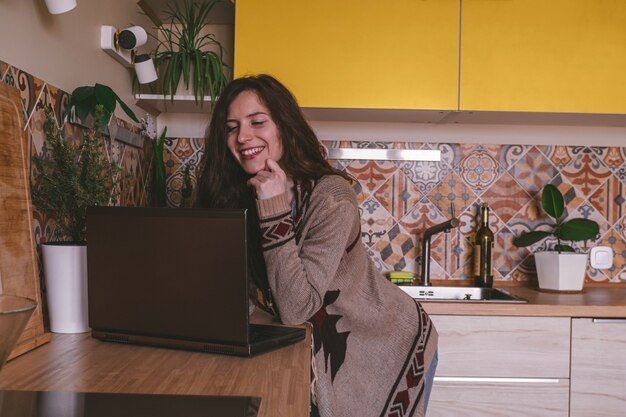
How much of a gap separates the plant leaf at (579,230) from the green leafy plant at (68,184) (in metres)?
1.75

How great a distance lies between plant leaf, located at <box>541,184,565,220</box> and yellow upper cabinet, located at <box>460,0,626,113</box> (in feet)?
1.23

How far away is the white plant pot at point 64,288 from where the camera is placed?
4.10 ft

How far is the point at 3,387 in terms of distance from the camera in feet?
2.89

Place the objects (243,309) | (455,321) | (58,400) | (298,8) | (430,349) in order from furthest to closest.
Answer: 1. (298,8)
2. (455,321)
3. (430,349)
4. (243,309)
5. (58,400)

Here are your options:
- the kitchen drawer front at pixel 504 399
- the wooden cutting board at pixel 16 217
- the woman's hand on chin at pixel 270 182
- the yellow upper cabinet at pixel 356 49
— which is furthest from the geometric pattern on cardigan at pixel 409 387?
the yellow upper cabinet at pixel 356 49

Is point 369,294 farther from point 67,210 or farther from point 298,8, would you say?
point 298,8

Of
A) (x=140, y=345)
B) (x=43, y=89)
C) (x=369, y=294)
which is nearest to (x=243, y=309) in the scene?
(x=140, y=345)

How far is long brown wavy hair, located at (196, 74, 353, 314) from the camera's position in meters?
1.50

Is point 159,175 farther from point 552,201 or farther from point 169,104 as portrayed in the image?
point 552,201

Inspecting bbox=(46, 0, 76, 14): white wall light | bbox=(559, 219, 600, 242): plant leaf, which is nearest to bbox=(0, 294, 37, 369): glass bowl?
bbox=(46, 0, 76, 14): white wall light

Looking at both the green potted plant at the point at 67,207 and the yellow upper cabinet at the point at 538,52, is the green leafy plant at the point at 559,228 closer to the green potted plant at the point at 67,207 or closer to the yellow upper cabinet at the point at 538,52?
the yellow upper cabinet at the point at 538,52

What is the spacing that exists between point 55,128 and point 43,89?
5.1 inches

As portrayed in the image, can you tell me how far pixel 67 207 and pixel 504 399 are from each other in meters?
1.46

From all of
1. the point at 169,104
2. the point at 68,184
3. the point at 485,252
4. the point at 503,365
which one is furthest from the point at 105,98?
the point at 485,252
